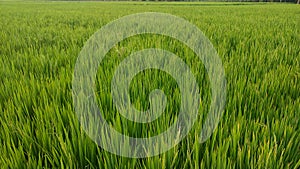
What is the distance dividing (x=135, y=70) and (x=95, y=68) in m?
0.23

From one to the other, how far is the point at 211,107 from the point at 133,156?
1.22ft

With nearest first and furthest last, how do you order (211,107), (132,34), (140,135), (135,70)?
(140,135)
(211,107)
(135,70)
(132,34)

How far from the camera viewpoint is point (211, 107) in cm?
79

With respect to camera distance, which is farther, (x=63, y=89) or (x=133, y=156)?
(x=63, y=89)

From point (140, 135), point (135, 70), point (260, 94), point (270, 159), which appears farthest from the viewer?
point (135, 70)

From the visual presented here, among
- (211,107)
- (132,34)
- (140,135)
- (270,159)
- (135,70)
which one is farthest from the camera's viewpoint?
(132,34)

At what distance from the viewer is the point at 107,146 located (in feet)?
1.86

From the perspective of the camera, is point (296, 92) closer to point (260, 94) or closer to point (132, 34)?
point (260, 94)

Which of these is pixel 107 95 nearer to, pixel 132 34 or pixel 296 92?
pixel 296 92

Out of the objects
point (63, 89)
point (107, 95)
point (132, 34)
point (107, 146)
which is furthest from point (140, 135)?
point (132, 34)

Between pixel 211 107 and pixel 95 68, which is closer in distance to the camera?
pixel 211 107

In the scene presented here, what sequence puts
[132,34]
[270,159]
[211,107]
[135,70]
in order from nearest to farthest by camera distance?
[270,159] < [211,107] < [135,70] < [132,34]

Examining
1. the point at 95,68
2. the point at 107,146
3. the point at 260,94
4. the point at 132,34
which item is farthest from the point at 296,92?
the point at 132,34

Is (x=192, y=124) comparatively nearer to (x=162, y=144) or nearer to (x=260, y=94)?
(x=162, y=144)
